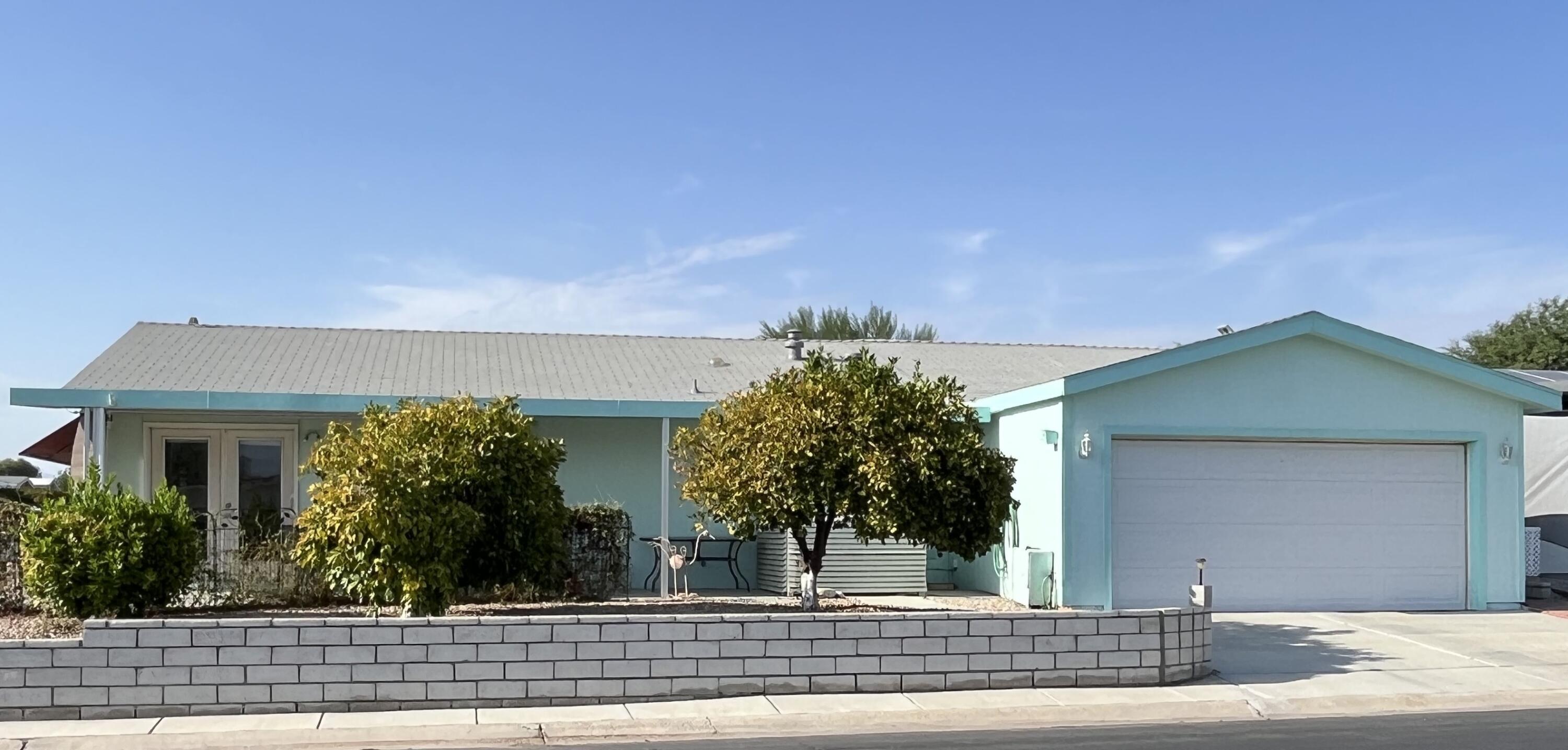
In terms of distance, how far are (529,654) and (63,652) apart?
3.27 m

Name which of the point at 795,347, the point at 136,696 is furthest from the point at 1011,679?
the point at 795,347

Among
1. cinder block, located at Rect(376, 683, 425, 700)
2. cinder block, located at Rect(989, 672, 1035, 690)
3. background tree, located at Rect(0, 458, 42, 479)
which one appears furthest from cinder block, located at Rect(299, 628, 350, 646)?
background tree, located at Rect(0, 458, 42, 479)

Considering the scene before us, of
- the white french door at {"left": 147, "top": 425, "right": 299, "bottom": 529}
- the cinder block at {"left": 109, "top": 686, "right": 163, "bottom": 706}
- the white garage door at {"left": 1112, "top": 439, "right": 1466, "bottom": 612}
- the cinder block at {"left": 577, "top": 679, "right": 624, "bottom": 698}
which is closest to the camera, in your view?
the cinder block at {"left": 109, "top": 686, "right": 163, "bottom": 706}

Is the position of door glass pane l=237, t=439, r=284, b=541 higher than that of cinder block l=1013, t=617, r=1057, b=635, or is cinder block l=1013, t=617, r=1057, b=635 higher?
door glass pane l=237, t=439, r=284, b=541

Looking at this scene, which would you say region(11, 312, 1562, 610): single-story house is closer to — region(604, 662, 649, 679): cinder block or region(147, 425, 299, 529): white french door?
region(147, 425, 299, 529): white french door

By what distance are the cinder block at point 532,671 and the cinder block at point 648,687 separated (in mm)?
508

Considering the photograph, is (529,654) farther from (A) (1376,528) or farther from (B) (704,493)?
(A) (1376,528)

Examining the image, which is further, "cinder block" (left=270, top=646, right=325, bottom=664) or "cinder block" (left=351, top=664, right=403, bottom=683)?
"cinder block" (left=351, top=664, right=403, bottom=683)

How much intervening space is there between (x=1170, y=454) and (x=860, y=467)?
591cm

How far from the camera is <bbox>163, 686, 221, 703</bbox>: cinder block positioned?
9.86 metres

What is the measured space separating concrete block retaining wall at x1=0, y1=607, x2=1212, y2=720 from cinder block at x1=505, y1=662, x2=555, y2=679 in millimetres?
10

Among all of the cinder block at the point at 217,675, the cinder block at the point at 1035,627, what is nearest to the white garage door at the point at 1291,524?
the cinder block at the point at 1035,627

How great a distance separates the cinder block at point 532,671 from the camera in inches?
407

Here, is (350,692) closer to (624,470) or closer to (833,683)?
(833,683)
